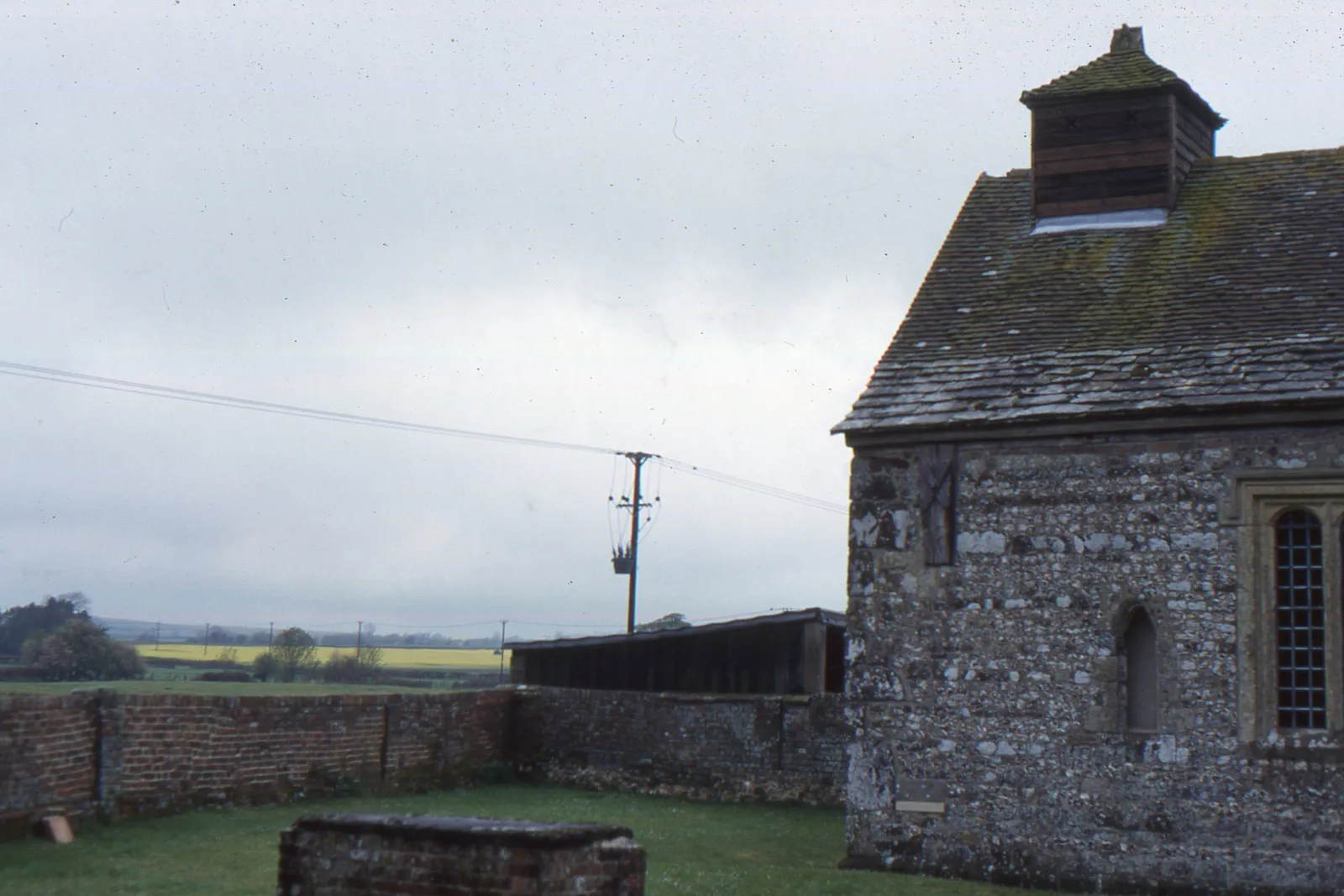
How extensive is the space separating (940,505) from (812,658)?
761 centimetres

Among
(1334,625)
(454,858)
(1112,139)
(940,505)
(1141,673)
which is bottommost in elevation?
(454,858)

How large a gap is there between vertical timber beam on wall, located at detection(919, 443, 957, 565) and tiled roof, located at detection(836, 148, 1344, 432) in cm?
40

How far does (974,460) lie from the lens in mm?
13320

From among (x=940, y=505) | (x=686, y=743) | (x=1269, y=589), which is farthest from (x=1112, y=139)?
(x=686, y=743)

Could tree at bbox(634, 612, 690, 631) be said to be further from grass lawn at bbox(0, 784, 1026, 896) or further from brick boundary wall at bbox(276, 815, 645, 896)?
brick boundary wall at bbox(276, 815, 645, 896)

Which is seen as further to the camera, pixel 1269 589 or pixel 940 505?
pixel 940 505

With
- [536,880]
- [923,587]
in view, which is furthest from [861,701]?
[536,880]

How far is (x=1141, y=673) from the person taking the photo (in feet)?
40.7

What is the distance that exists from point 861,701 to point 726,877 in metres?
2.48

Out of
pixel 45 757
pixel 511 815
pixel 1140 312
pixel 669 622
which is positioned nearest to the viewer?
pixel 45 757

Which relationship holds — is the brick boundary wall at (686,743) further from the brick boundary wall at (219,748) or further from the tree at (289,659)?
the tree at (289,659)

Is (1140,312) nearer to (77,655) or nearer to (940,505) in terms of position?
(940,505)

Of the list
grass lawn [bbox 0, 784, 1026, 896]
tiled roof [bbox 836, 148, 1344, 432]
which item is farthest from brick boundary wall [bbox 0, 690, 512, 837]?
tiled roof [bbox 836, 148, 1344, 432]

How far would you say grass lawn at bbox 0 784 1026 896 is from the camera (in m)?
11.1
